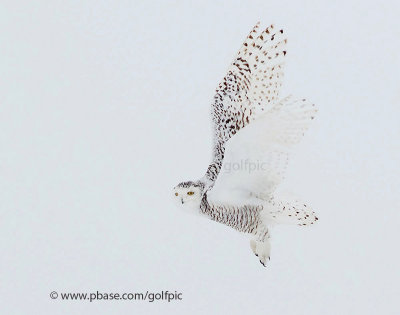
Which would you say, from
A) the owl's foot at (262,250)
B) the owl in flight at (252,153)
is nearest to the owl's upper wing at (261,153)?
the owl in flight at (252,153)

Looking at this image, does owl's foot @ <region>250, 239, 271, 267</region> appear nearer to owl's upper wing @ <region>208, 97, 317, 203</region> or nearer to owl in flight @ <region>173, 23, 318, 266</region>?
owl in flight @ <region>173, 23, 318, 266</region>

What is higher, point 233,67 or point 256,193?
point 233,67

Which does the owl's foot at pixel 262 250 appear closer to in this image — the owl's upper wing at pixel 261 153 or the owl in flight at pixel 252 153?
the owl in flight at pixel 252 153

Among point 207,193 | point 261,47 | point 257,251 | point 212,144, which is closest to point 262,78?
point 261,47

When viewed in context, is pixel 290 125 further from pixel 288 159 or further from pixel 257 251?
pixel 257 251

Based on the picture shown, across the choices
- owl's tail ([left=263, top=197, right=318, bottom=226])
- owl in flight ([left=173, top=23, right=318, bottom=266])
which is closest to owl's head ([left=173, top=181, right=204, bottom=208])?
owl in flight ([left=173, top=23, right=318, bottom=266])

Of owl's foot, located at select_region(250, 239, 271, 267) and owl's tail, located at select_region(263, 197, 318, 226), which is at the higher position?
owl's tail, located at select_region(263, 197, 318, 226)
